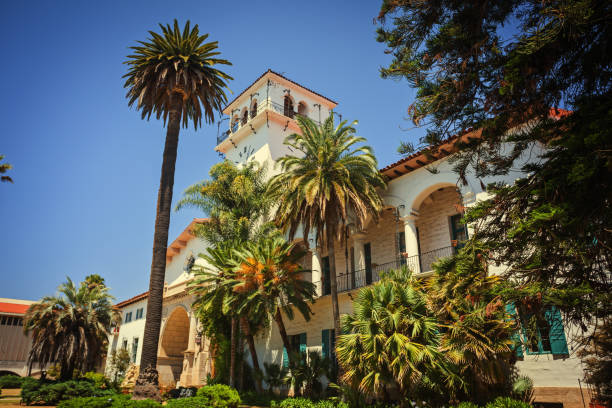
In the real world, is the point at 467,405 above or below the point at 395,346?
below

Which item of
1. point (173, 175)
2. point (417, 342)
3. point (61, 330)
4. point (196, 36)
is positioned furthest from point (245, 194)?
point (61, 330)

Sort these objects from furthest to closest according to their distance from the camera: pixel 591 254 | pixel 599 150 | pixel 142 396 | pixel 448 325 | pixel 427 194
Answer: pixel 427 194 → pixel 142 396 → pixel 448 325 → pixel 591 254 → pixel 599 150

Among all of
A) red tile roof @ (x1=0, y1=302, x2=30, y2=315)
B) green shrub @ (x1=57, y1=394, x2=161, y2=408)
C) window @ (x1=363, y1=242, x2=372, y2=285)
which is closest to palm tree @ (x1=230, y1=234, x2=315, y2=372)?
window @ (x1=363, y1=242, x2=372, y2=285)

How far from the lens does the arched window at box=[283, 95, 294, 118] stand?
1280 inches

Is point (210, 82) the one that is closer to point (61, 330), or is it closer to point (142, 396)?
point (142, 396)

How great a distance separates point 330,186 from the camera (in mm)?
19422

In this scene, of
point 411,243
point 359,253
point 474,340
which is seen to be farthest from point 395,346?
point 359,253

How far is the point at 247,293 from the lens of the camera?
2133cm

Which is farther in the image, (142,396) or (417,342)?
(142,396)

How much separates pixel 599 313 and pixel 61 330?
32961 mm

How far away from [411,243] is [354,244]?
377 cm

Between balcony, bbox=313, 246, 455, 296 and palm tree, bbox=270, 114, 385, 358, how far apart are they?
256 cm

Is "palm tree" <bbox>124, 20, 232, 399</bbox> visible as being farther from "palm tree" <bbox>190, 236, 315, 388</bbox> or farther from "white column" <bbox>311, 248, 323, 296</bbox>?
"white column" <bbox>311, 248, 323, 296</bbox>

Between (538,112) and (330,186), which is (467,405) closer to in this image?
(538,112)
